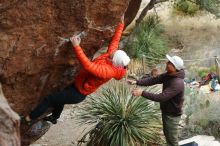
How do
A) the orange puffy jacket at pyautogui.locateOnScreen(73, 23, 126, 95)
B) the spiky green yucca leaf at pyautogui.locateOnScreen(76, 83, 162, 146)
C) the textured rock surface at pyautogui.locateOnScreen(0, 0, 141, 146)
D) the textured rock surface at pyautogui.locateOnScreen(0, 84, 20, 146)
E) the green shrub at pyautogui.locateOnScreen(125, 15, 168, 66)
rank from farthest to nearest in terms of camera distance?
1. the green shrub at pyautogui.locateOnScreen(125, 15, 168, 66)
2. the spiky green yucca leaf at pyautogui.locateOnScreen(76, 83, 162, 146)
3. the orange puffy jacket at pyautogui.locateOnScreen(73, 23, 126, 95)
4. the textured rock surface at pyautogui.locateOnScreen(0, 0, 141, 146)
5. the textured rock surface at pyautogui.locateOnScreen(0, 84, 20, 146)

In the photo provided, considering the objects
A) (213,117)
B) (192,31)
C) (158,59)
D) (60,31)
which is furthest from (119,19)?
(192,31)

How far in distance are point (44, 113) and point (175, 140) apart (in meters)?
2.43

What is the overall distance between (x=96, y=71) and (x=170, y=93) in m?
1.48

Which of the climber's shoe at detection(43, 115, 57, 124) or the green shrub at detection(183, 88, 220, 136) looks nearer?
the climber's shoe at detection(43, 115, 57, 124)

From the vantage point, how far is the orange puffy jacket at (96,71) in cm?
820

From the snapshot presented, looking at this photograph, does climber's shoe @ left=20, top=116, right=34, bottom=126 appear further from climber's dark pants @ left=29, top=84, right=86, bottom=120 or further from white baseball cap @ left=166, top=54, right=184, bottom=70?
white baseball cap @ left=166, top=54, right=184, bottom=70

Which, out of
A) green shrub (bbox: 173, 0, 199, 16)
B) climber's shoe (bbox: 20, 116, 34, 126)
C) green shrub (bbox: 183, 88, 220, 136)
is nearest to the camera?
climber's shoe (bbox: 20, 116, 34, 126)

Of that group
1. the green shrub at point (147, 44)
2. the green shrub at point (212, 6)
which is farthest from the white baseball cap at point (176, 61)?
the green shrub at point (212, 6)

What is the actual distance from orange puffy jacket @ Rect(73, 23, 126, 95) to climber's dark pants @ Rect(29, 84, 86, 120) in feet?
0.34

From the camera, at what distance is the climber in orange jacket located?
827 centimetres

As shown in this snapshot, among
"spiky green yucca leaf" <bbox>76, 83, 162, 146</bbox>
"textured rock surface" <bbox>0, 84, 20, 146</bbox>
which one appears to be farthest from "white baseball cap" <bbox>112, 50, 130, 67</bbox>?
"spiky green yucca leaf" <bbox>76, 83, 162, 146</bbox>

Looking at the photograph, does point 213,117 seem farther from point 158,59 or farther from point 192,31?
point 192,31

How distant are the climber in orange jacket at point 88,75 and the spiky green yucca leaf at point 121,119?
6.22ft

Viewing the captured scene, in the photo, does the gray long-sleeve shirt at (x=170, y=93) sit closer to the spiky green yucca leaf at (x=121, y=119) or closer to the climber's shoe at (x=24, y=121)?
the spiky green yucca leaf at (x=121, y=119)
